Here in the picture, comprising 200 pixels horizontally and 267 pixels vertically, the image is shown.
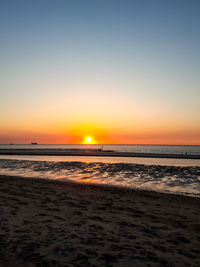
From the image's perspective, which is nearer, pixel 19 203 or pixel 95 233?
pixel 95 233

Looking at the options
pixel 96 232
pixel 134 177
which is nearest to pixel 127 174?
pixel 134 177

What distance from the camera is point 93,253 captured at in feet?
15.3

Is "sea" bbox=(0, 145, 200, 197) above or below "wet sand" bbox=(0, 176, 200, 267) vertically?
below

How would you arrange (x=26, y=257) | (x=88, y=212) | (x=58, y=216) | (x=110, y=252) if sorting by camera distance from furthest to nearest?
(x=88, y=212)
(x=58, y=216)
(x=110, y=252)
(x=26, y=257)

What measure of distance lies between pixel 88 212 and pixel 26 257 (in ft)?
12.1

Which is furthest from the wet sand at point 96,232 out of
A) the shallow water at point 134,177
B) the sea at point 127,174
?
the sea at point 127,174

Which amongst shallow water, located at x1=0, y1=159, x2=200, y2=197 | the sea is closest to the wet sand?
shallow water, located at x1=0, y1=159, x2=200, y2=197

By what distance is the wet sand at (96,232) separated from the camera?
447 cm

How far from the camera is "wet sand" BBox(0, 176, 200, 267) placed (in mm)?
4469

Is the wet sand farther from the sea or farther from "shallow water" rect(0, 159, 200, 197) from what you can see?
the sea

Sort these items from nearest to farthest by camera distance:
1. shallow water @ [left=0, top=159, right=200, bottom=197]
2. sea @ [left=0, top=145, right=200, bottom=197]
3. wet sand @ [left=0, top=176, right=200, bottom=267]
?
wet sand @ [left=0, top=176, right=200, bottom=267] → shallow water @ [left=0, top=159, right=200, bottom=197] → sea @ [left=0, top=145, right=200, bottom=197]

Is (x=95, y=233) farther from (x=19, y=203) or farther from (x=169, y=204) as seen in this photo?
(x=169, y=204)

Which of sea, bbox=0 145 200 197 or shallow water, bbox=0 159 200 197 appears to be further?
sea, bbox=0 145 200 197

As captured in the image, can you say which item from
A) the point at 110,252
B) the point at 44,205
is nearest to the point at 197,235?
the point at 110,252
